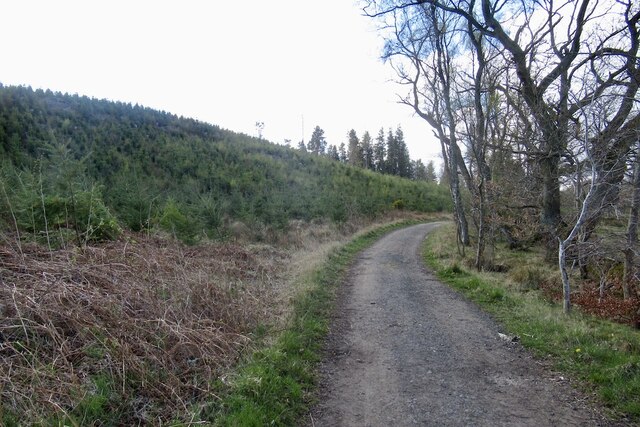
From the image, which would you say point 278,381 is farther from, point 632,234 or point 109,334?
point 632,234

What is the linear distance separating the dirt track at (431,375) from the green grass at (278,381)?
0.72ft

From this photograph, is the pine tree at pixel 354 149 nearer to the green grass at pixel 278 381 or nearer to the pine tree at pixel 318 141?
the pine tree at pixel 318 141

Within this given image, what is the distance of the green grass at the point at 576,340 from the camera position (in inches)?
165

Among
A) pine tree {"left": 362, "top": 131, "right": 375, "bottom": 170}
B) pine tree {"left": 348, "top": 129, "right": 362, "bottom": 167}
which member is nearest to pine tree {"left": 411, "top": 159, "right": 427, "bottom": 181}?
pine tree {"left": 362, "top": 131, "right": 375, "bottom": 170}

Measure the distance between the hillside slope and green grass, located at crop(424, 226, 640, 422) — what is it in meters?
7.05

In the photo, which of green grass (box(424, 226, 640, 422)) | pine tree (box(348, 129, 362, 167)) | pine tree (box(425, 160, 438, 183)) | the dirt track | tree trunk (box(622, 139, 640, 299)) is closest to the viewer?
the dirt track

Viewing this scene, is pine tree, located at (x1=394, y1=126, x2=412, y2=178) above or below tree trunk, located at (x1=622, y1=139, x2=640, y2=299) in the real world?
above

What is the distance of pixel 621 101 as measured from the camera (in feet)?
27.9

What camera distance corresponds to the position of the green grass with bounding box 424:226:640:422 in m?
4.20

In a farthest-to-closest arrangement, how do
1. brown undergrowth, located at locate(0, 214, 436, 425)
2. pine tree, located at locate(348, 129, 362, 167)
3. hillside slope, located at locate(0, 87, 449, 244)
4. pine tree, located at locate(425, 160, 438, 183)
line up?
pine tree, located at locate(425, 160, 438, 183) → pine tree, located at locate(348, 129, 362, 167) → hillside slope, located at locate(0, 87, 449, 244) → brown undergrowth, located at locate(0, 214, 436, 425)

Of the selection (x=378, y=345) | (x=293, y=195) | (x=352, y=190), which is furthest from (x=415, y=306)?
(x=352, y=190)

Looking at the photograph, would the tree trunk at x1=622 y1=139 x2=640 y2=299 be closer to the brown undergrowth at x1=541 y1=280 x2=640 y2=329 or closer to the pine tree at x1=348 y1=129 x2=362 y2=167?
the brown undergrowth at x1=541 y1=280 x2=640 y2=329

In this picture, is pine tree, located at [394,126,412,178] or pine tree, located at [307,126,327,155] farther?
pine tree, located at [307,126,327,155]

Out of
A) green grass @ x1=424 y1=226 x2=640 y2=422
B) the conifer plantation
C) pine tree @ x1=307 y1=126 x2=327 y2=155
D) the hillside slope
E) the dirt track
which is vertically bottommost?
the dirt track
